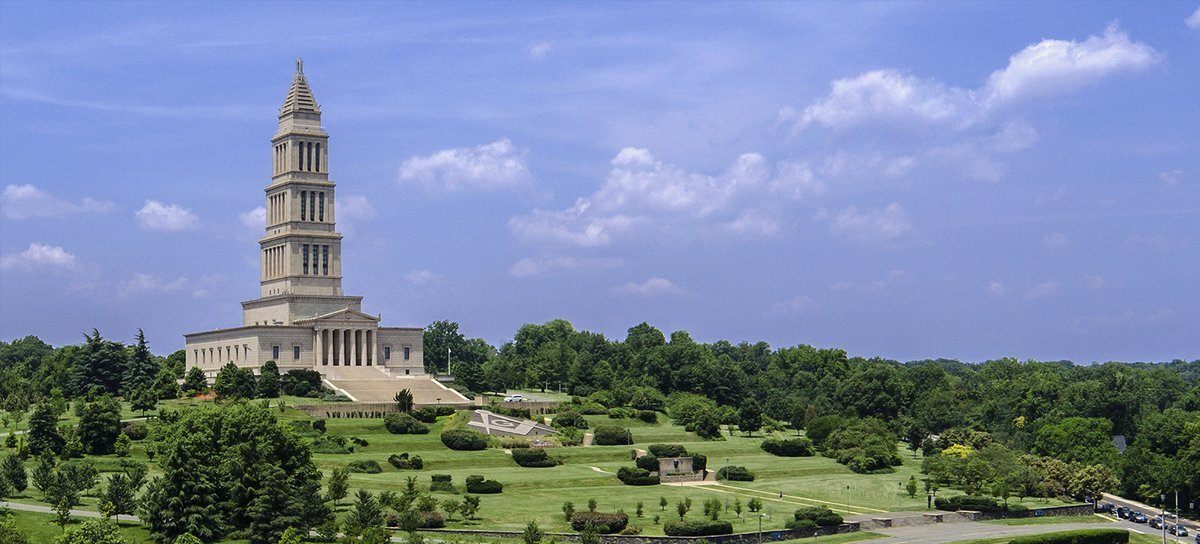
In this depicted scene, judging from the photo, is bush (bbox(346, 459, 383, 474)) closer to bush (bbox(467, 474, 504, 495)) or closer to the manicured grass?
bush (bbox(467, 474, 504, 495))

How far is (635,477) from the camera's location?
9069 centimetres

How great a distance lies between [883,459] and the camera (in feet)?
332

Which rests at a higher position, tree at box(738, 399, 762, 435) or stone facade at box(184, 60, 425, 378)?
stone facade at box(184, 60, 425, 378)

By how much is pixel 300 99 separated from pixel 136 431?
4812 centimetres

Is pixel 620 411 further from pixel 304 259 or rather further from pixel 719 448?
pixel 304 259

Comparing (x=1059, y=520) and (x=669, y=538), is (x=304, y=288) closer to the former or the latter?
(x=669, y=538)

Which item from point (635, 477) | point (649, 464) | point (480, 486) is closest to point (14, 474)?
point (480, 486)

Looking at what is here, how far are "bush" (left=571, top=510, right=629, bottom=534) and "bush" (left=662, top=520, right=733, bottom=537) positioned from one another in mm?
2205

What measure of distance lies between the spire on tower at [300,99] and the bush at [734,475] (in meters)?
58.1

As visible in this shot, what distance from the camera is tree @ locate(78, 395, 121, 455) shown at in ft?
291

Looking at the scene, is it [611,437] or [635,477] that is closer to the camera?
[635,477]

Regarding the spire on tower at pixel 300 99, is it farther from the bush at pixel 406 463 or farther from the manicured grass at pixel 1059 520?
the manicured grass at pixel 1059 520

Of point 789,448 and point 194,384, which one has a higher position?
point 194,384

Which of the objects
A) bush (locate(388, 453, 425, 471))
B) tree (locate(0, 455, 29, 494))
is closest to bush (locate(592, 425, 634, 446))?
bush (locate(388, 453, 425, 471))
